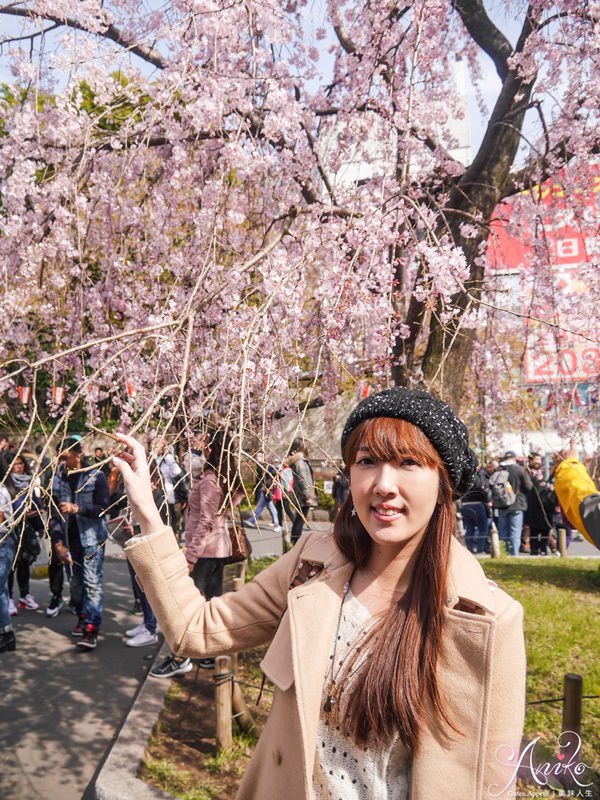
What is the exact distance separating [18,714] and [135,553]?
3.57m

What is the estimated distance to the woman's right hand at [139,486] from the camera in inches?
57.9

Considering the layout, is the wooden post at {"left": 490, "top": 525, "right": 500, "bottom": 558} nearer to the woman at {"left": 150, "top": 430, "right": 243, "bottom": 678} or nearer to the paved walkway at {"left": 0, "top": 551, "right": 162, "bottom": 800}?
the paved walkway at {"left": 0, "top": 551, "right": 162, "bottom": 800}

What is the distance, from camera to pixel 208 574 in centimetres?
467

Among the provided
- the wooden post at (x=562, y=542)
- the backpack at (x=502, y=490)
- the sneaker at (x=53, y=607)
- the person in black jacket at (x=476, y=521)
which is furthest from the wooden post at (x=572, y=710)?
the person in black jacket at (x=476, y=521)

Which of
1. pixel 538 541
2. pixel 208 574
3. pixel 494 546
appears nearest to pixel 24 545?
pixel 208 574

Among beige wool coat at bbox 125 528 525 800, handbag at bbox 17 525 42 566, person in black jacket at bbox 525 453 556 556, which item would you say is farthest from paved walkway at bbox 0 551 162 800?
person in black jacket at bbox 525 453 556 556

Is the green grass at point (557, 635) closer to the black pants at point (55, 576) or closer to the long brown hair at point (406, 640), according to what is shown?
the long brown hair at point (406, 640)

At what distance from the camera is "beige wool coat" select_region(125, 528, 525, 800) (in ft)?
4.02

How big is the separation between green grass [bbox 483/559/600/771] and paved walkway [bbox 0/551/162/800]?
2.80 m

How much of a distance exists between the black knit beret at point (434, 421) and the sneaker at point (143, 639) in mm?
4884

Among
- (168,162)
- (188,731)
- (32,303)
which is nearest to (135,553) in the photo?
(188,731)

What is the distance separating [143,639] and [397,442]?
16.5ft

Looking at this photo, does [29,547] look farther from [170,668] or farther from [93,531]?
[170,668]

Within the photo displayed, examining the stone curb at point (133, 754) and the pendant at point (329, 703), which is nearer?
the pendant at point (329, 703)
